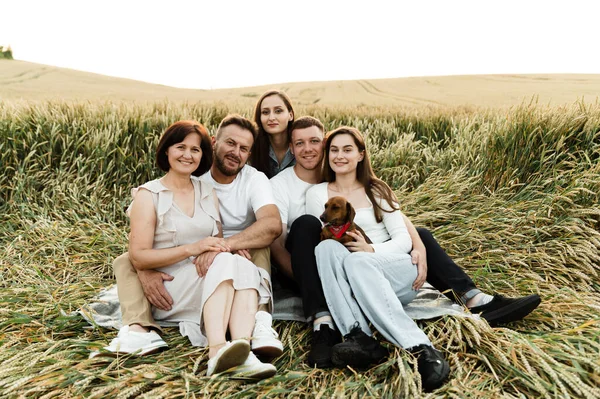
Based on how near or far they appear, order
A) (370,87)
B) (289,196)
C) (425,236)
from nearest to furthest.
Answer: (425,236)
(289,196)
(370,87)

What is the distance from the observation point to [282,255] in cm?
321

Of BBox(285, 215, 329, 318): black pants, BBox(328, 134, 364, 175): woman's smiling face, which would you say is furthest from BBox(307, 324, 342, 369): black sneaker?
BBox(328, 134, 364, 175): woman's smiling face

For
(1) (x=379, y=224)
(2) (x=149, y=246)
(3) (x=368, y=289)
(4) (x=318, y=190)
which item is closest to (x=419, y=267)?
(1) (x=379, y=224)

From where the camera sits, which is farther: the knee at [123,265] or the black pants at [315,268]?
the knee at [123,265]

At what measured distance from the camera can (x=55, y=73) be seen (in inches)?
1062

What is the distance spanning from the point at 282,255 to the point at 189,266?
0.69 m

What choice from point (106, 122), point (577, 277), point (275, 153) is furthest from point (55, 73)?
point (577, 277)

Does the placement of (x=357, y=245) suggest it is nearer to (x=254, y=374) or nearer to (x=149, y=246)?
(x=254, y=374)

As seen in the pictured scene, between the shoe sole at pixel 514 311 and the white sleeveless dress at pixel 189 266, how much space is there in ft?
4.56

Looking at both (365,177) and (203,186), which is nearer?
(203,186)

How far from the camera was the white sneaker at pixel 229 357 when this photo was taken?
7.21ft

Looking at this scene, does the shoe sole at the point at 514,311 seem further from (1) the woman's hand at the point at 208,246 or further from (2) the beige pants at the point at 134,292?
(1) the woman's hand at the point at 208,246

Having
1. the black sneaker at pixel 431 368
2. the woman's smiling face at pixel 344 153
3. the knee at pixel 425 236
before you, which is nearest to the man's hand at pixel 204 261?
the woman's smiling face at pixel 344 153

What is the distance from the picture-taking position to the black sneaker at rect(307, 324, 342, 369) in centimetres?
252
